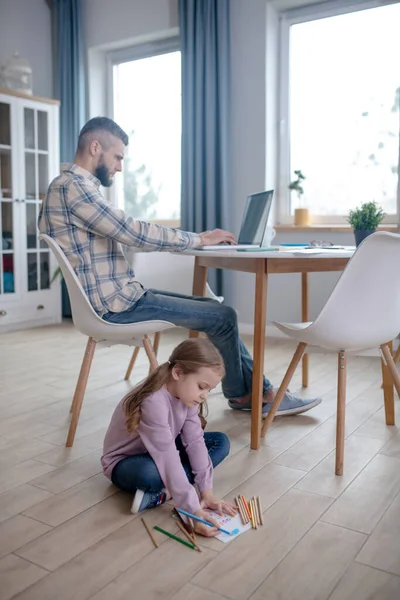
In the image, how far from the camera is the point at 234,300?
14.1 feet

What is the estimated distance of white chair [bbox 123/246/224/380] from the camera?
2955 millimetres

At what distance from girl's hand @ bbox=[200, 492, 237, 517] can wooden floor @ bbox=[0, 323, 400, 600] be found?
87 mm

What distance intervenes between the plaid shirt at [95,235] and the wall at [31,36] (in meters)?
3.15

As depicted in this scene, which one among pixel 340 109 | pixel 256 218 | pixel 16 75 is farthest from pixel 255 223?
pixel 16 75

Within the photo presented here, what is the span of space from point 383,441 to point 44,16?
4.56 metres

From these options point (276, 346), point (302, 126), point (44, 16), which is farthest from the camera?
point (44, 16)

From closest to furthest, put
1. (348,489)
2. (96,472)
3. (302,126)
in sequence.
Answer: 1. (348,489)
2. (96,472)
3. (302,126)

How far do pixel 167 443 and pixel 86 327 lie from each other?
692mm

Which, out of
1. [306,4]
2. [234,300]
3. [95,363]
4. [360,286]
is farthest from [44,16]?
[360,286]

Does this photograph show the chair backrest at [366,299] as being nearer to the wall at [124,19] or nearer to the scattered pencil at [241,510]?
the scattered pencil at [241,510]

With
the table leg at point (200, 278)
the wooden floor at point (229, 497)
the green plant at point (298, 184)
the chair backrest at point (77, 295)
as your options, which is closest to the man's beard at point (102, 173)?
the chair backrest at point (77, 295)

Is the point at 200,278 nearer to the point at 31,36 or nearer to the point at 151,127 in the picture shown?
the point at 151,127

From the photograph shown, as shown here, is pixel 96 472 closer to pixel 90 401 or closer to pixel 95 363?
pixel 90 401

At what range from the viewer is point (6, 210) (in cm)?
441
